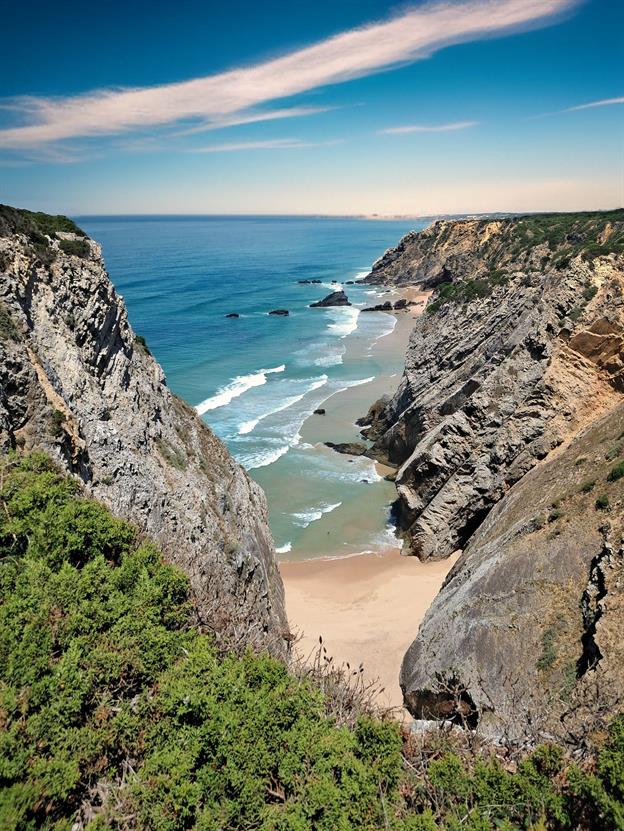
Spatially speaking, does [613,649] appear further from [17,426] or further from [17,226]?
[17,226]

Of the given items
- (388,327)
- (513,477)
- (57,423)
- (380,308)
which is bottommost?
(513,477)

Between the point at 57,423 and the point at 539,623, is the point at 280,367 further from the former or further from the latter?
the point at 539,623

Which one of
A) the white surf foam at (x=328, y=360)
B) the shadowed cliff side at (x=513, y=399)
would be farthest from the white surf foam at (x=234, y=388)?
the shadowed cliff side at (x=513, y=399)

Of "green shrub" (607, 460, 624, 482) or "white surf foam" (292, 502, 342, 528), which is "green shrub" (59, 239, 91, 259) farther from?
"green shrub" (607, 460, 624, 482)

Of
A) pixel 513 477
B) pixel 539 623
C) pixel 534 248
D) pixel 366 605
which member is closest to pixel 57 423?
pixel 366 605

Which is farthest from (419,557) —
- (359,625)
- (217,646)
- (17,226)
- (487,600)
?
(17,226)

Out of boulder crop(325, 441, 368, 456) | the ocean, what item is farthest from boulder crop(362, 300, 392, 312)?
boulder crop(325, 441, 368, 456)
